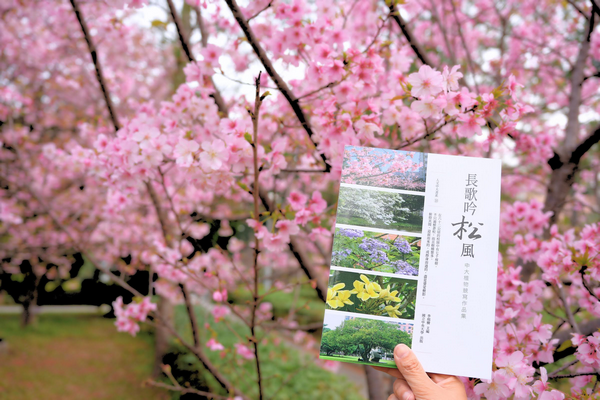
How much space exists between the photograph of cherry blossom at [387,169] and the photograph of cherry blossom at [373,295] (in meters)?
0.29

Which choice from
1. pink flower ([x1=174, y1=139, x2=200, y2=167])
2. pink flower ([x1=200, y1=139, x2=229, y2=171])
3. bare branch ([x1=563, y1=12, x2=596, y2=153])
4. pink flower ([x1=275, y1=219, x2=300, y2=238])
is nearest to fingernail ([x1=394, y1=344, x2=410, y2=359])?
pink flower ([x1=275, y1=219, x2=300, y2=238])

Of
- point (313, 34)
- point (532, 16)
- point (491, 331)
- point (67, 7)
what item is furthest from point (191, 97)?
point (532, 16)

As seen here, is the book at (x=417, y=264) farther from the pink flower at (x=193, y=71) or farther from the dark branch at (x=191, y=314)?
the dark branch at (x=191, y=314)

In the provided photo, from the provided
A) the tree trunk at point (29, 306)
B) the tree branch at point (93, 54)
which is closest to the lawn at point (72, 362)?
the tree trunk at point (29, 306)

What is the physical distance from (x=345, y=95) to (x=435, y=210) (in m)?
0.83

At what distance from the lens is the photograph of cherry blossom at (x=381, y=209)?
109 cm

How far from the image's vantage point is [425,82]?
4.26 feet

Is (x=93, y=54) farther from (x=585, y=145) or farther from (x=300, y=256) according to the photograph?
(x=585, y=145)

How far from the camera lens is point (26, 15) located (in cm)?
518

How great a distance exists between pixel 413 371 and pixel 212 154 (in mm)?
1034

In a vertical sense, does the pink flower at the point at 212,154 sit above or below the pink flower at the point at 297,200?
above

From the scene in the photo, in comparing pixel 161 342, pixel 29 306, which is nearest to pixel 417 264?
pixel 161 342

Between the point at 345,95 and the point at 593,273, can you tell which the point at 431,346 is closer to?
the point at 593,273

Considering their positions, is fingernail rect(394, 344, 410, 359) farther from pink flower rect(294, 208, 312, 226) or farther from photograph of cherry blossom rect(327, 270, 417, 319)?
pink flower rect(294, 208, 312, 226)
